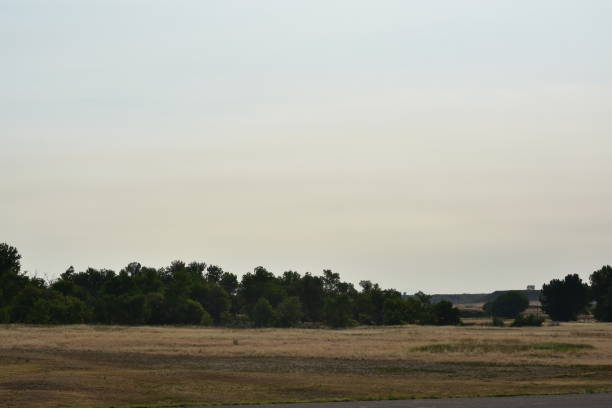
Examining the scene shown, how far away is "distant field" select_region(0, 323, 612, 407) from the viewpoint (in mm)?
45375

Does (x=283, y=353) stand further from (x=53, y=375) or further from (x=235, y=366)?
(x=53, y=375)

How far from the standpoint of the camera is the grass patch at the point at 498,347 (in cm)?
8794

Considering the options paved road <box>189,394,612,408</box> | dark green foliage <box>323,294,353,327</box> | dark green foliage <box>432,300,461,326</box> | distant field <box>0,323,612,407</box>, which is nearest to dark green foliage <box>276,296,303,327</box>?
dark green foliage <box>323,294,353,327</box>

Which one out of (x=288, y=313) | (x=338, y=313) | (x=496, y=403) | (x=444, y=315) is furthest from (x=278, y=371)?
(x=444, y=315)

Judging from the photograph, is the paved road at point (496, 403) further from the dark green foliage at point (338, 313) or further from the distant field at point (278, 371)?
the dark green foliage at point (338, 313)

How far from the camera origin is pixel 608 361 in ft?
234

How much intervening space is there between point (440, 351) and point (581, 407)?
178 ft

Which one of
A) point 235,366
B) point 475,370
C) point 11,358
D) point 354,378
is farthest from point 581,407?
point 11,358

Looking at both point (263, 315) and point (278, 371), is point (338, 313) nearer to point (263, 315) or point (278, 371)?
point (263, 315)

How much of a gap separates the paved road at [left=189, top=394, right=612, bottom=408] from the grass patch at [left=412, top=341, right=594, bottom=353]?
158 feet

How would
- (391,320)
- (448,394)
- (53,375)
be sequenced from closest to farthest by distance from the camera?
(448,394)
(53,375)
(391,320)

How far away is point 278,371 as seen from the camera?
2466 inches

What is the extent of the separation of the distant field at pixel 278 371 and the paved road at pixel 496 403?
423 centimetres

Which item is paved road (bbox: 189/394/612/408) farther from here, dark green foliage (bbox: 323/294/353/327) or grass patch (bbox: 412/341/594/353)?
dark green foliage (bbox: 323/294/353/327)
